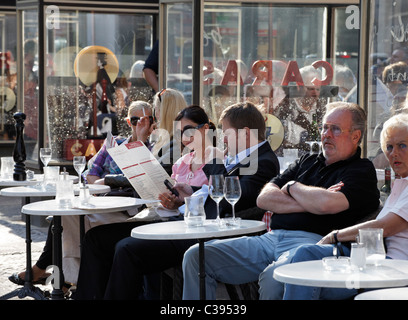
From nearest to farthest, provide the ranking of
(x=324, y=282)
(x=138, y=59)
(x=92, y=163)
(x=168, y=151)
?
(x=324, y=282)
(x=168, y=151)
(x=92, y=163)
(x=138, y=59)

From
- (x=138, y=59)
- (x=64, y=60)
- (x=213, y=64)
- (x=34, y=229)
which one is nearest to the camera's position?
(x=213, y=64)

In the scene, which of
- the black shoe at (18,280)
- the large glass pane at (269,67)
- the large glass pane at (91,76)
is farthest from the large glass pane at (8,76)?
the black shoe at (18,280)

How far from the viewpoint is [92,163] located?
6.18 meters

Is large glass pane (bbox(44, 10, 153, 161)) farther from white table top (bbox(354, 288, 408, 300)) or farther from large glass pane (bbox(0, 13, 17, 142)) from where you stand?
white table top (bbox(354, 288, 408, 300))

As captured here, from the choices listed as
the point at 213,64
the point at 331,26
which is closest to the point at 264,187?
the point at 213,64

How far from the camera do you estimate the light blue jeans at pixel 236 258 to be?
385cm

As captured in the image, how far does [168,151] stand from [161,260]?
133cm

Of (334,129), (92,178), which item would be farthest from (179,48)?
(334,129)

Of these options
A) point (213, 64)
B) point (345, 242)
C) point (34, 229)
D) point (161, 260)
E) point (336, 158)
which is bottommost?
point (34, 229)

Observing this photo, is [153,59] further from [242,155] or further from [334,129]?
[334,129]

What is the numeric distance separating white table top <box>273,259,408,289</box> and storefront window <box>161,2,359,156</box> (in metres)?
4.19

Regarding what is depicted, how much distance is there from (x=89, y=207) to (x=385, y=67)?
218 cm

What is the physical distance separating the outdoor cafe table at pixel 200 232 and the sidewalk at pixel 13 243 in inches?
83.4

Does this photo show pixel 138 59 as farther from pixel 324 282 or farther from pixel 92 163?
pixel 324 282
